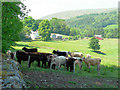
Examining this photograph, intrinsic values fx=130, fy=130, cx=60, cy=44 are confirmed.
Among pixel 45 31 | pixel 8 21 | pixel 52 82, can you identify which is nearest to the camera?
pixel 52 82

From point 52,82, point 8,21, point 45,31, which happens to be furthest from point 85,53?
point 52,82

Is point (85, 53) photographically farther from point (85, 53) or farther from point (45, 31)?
point (45, 31)

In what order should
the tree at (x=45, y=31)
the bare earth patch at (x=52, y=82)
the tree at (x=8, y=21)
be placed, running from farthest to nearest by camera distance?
the tree at (x=45, y=31) → the tree at (x=8, y=21) → the bare earth patch at (x=52, y=82)

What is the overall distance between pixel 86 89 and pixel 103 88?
5.92 ft

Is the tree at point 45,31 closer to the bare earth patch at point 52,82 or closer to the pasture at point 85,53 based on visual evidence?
the pasture at point 85,53

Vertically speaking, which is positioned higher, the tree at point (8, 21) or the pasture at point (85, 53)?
the tree at point (8, 21)

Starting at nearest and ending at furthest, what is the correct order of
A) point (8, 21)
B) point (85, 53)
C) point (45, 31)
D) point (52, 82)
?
point (52, 82)
point (8, 21)
point (85, 53)
point (45, 31)

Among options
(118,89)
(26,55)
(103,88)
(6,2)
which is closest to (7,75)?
(103,88)

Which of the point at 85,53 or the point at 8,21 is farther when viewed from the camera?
the point at 85,53

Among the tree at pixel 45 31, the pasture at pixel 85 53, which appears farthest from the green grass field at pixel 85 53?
the tree at pixel 45 31

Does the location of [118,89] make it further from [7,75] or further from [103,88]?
[7,75]

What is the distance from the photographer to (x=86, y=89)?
8.27 meters

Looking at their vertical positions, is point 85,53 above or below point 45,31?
below

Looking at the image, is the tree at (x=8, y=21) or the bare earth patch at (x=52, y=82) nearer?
the bare earth patch at (x=52, y=82)
